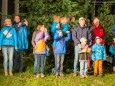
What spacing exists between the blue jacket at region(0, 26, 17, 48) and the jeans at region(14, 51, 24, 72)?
616 millimetres

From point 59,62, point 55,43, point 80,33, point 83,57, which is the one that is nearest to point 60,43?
point 55,43

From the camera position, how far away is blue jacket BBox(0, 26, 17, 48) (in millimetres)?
11484

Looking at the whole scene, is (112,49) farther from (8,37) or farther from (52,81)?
(8,37)

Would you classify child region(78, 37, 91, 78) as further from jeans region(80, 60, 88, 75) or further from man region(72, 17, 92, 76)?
man region(72, 17, 92, 76)

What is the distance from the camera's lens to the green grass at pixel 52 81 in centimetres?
1061

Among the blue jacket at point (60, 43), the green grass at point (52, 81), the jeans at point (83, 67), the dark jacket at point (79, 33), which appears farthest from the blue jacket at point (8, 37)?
the jeans at point (83, 67)

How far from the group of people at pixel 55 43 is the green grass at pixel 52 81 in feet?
0.97

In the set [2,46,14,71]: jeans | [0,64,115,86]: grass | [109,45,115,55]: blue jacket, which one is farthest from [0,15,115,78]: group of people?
[109,45,115,55]: blue jacket

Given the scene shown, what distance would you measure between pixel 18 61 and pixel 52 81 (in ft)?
6.12

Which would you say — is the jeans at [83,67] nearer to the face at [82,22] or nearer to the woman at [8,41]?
the face at [82,22]

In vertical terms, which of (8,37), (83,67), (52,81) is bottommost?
(52,81)

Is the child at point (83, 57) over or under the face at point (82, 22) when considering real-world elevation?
under

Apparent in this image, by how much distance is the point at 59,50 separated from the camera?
11562 mm

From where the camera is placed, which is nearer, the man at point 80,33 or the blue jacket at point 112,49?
the man at point 80,33
